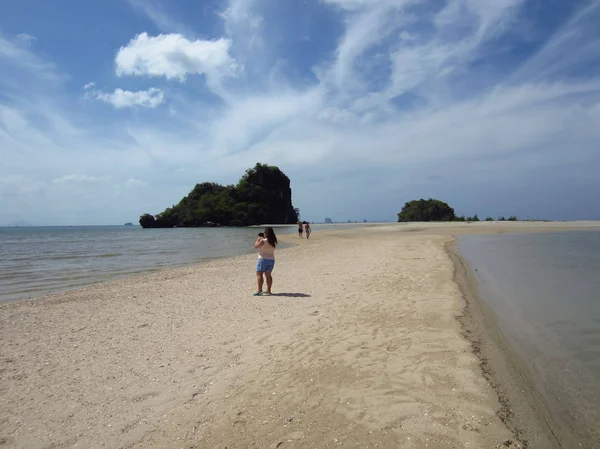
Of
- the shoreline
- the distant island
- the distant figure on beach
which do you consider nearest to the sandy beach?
the shoreline

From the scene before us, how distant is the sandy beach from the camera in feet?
11.9

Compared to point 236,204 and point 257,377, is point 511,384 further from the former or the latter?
point 236,204

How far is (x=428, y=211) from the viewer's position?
359 ft

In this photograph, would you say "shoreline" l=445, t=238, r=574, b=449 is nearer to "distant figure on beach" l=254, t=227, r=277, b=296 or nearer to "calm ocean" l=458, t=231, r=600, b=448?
"calm ocean" l=458, t=231, r=600, b=448

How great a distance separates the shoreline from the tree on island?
102 meters

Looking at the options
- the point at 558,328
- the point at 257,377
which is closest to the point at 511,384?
the point at 558,328

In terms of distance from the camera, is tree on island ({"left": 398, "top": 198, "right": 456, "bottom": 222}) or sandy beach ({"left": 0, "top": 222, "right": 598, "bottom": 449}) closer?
sandy beach ({"left": 0, "top": 222, "right": 598, "bottom": 449})

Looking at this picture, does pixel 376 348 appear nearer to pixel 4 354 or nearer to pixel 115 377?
pixel 115 377

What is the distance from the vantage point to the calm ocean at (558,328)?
4.27 m

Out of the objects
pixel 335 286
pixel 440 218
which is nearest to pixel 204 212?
pixel 440 218

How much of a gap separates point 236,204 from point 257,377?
419 ft

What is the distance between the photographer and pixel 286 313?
→ 26.5 feet

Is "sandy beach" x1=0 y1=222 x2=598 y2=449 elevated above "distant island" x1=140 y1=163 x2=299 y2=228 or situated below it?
below

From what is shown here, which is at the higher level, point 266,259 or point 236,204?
point 236,204
